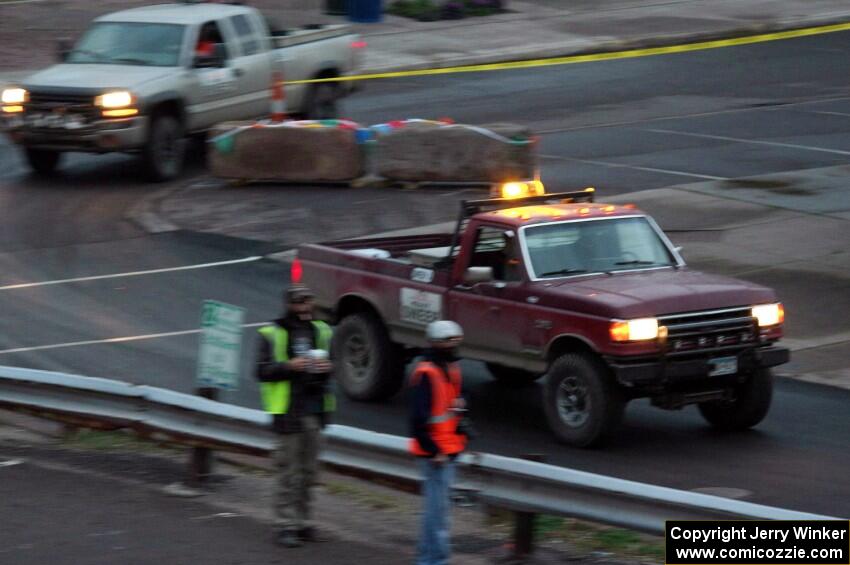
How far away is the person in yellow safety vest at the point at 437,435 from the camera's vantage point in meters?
8.14

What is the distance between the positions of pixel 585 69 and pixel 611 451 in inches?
854

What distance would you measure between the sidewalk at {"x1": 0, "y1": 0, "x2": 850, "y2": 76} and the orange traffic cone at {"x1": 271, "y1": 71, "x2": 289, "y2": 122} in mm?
8425

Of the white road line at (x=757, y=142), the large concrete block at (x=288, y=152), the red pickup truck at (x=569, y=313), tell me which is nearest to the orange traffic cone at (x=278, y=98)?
the large concrete block at (x=288, y=152)

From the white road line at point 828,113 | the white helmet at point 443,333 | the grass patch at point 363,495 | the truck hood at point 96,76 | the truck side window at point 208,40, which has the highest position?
the truck side window at point 208,40

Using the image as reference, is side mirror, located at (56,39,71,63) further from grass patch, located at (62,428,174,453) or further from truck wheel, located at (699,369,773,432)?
truck wheel, located at (699,369,773,432)

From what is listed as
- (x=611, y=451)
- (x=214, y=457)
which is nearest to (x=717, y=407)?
(x=611, y=451)

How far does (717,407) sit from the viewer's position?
11.8 metres

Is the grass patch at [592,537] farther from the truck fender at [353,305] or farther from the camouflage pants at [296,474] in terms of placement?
the truck fender at [353,305]

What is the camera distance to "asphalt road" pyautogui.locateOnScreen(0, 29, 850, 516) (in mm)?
11289

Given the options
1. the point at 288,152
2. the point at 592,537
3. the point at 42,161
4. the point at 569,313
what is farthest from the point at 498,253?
the point at 42,161

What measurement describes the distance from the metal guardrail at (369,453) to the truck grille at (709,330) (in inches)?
100

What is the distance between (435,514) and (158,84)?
46.1 feet

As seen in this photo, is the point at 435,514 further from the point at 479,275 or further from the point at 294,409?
the point at 479,275

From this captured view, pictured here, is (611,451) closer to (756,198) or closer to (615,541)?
(615,541)
